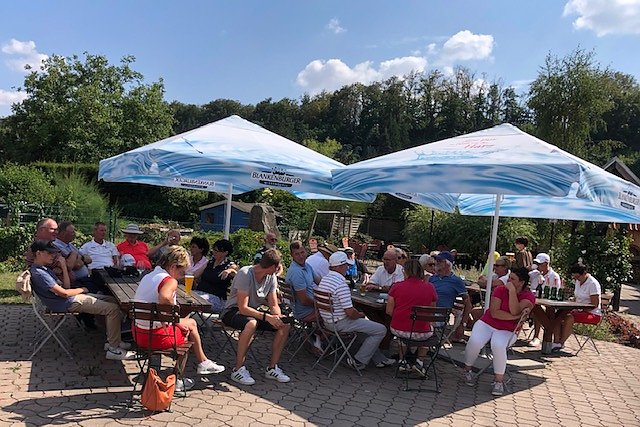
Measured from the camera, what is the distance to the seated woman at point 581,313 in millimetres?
7645

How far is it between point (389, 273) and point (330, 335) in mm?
1885

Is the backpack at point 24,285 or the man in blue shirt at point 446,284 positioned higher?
the man in blue shirt at point 446,284

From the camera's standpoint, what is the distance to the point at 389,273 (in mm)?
7676

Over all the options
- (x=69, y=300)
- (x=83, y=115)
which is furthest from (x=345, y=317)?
(x=83, y=115)

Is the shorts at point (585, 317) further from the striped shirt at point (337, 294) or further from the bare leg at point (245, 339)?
the bare leg at point (245, 339)

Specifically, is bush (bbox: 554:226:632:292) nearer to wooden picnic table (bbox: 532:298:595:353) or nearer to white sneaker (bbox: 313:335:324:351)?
wooden picnic table (bbox: 532:298:595:353)

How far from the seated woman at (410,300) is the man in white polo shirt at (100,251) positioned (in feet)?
12.2

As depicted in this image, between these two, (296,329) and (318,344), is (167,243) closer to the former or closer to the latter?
(296,329)

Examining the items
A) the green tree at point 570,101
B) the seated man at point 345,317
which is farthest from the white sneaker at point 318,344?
the green tree at point 570,101

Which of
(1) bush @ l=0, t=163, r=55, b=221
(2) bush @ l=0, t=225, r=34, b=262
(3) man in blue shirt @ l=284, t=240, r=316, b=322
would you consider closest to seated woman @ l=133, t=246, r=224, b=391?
(3) man in blue shirt @ l=284, t=240, r=316, b=322

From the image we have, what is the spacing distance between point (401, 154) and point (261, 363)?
2844 millimetres

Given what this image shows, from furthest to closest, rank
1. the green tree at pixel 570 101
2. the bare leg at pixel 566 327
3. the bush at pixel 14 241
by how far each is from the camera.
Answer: the green tree at pixel 570 101 → the bush at pixel 14 241 → the bare leg at pixel 566 327

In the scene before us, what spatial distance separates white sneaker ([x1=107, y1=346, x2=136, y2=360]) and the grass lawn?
3779mm

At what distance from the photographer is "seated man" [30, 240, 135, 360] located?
525cm
